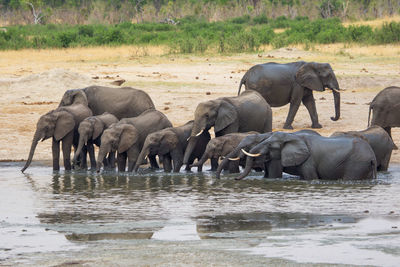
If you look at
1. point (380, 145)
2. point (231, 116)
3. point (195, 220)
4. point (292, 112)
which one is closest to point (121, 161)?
point (231, 116)

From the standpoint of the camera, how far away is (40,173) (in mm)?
13875

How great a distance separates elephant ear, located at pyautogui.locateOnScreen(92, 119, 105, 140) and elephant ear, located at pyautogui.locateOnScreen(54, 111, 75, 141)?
16.6 inches

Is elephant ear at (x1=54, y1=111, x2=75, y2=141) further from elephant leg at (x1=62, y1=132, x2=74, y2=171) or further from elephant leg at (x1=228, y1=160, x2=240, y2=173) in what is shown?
elephant leg at (x1=228, y1=160, x2=240, y2=173)

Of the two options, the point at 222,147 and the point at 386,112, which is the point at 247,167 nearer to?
the point at 222,147

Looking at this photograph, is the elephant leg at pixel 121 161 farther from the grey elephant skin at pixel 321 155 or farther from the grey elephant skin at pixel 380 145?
the grey elephant skin at pixel 380 145

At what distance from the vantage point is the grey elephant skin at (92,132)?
13867mm

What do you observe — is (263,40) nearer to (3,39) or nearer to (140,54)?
(140,54)

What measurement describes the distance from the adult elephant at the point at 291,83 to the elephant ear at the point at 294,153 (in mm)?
5716

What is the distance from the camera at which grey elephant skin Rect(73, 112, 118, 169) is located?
1387 centimetres

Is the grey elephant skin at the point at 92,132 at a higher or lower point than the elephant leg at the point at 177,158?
higher

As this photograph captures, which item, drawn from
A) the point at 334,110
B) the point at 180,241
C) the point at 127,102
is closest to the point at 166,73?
the point at 334,110

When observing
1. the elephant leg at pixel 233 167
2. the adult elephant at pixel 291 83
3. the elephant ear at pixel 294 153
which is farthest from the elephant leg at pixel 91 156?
the adult elephant at pixel 291 83

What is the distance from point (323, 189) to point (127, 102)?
18.1 ft

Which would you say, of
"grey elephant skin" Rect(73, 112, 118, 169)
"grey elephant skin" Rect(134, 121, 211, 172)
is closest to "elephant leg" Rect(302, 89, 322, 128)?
"grey elephant skin" Rect(134, 121, 211, 172)
